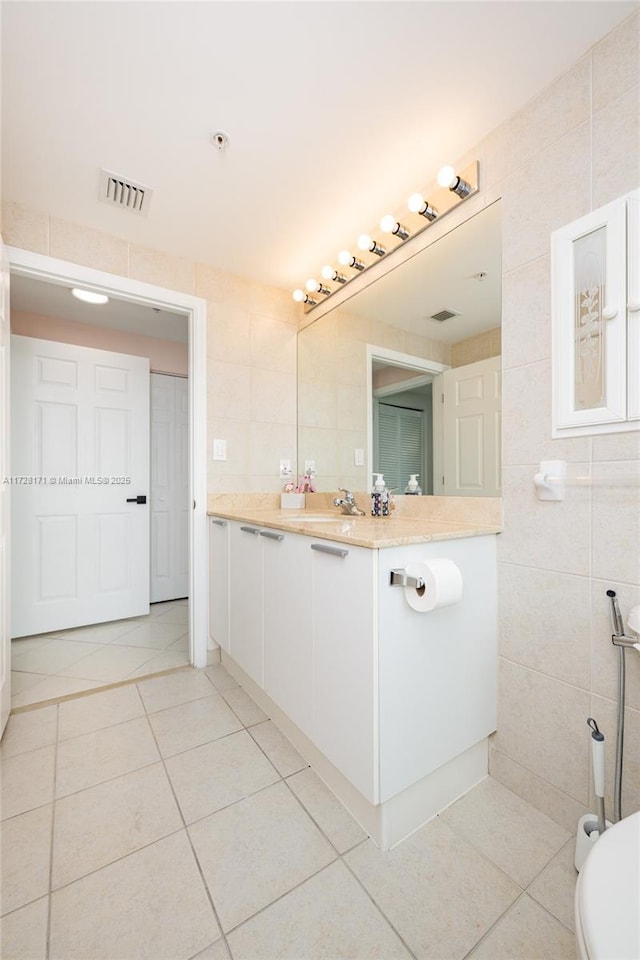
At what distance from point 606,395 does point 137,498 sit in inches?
114

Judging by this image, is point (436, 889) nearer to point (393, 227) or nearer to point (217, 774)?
point (217, 774)

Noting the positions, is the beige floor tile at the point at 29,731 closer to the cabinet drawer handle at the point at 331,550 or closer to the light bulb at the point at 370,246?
the cabinet drawer handle at the point at 331,550

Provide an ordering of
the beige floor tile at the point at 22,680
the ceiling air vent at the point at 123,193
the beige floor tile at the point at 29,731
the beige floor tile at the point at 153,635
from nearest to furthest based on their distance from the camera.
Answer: the beige floor tile at the point at 29,731 < the ceiling air vent at the point at 123,193 < the beige floor tile at the point at 22,680 < the beige floor tile at the point at 153,635

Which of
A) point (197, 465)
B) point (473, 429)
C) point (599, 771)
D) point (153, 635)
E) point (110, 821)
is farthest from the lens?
point (153, 635)

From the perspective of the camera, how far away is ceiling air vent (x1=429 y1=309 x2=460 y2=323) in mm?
1521

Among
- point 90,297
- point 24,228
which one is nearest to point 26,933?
point 24,228

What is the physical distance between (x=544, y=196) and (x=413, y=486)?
1040 mm

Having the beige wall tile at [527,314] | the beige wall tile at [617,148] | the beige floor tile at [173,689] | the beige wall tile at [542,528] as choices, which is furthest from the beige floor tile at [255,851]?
the beige wall tile at [617,148]

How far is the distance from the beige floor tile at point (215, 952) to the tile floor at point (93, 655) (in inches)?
55.4

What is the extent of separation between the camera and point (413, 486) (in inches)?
65.6

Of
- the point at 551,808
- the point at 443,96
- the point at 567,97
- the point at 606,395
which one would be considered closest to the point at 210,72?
the point at 443,96

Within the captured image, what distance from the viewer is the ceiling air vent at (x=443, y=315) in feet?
4.99

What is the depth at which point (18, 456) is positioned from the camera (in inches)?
100.0

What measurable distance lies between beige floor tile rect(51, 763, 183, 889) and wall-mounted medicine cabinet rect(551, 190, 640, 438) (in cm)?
162
